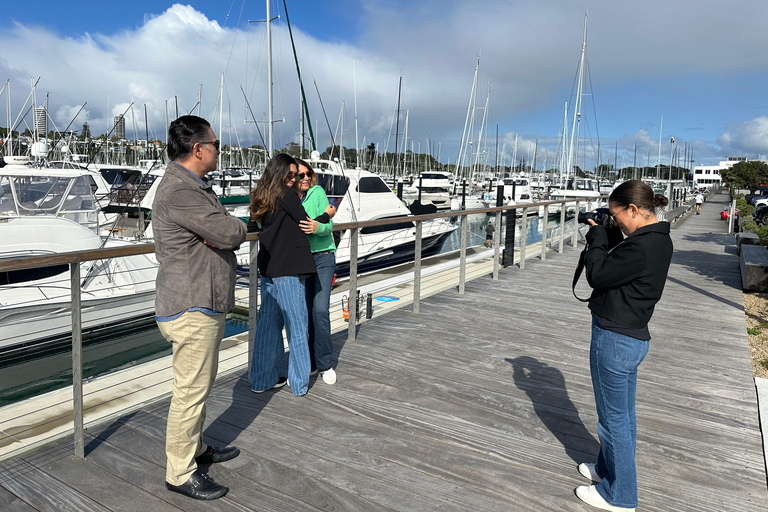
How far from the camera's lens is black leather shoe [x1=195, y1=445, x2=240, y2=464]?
2.79m

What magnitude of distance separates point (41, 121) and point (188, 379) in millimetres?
24740

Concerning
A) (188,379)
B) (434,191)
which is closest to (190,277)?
(188,379)

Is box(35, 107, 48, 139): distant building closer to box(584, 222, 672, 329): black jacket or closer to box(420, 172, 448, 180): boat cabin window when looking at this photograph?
box(420, 172, 448, 180): boat cabin window

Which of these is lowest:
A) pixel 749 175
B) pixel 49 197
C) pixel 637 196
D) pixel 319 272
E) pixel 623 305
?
pixel 319 272

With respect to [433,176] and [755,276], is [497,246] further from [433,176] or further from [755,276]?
[433,176]

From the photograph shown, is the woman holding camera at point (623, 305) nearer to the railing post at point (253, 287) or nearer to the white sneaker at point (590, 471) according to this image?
the white sneaker at point (590, 471)

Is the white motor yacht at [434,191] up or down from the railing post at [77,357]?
up

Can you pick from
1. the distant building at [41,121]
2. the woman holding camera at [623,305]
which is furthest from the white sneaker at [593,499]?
the distant building at [41,121]

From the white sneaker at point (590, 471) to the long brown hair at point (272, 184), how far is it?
231cm

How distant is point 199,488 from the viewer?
250cm

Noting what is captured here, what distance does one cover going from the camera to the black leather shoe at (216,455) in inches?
110

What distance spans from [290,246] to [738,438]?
118 inches

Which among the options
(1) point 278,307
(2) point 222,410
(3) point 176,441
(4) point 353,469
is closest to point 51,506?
(3) point 176,441

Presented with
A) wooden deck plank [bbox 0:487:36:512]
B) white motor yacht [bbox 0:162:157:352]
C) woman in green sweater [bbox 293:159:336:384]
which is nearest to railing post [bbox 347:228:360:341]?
woman in green sweater [bbox 293:159:336:384]
